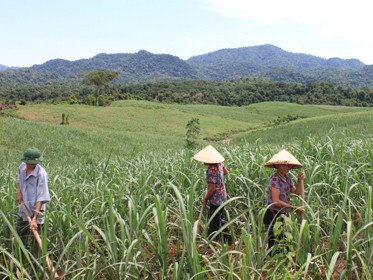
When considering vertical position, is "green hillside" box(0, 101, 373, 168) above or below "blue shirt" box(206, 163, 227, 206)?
below

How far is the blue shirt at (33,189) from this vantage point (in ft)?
11.6

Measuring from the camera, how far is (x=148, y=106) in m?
59.4

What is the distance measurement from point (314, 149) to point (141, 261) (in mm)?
3247

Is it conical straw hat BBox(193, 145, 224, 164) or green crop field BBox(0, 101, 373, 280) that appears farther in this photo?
conical straw hat BBox(193, 145, 224, 164)

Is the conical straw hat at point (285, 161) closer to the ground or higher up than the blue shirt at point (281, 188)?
higher up

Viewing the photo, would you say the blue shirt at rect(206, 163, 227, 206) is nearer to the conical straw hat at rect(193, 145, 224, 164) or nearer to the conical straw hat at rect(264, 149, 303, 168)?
the conical straw hat at rect(193, 145, 224, 164)

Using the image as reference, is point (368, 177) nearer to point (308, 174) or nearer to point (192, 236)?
point (308, 174)

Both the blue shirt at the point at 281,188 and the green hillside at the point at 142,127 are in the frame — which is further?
the green hillside at the point at 142,127

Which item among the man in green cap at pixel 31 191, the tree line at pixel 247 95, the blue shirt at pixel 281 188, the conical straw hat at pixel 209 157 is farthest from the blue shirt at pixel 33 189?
the tree line at pixel 247 95

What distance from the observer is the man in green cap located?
3.52 meters

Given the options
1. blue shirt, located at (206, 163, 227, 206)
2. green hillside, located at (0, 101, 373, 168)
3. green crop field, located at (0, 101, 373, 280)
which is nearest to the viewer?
green crop field, located at (0, 101, 373, 280)

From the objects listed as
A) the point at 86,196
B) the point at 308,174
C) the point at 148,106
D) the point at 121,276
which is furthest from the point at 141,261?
the point at 148,106

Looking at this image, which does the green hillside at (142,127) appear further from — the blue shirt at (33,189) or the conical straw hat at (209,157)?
the blue shirt at (33,189)

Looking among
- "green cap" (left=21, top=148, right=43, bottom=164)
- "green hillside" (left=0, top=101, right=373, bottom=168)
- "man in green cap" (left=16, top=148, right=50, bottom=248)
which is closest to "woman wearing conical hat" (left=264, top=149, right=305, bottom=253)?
"green hillside" (left=0, top=101, right=373, bottom=168)
